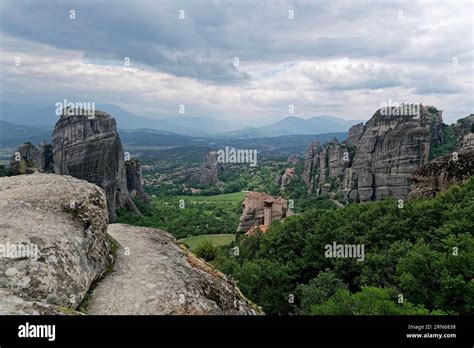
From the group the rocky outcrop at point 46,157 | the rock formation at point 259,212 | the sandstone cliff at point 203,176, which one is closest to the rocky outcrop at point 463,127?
the rock formation at point 259,212

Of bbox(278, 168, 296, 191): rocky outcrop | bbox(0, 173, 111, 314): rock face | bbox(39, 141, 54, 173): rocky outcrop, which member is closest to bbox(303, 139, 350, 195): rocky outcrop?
bbox(278, 168, 296, 191): rocky outcrop

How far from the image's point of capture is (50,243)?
21.1 ft

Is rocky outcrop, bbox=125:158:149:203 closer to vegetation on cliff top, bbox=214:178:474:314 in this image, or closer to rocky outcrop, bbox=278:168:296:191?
rocky outcrop, bbox=278:168:296:191

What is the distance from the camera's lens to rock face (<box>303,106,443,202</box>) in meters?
64.1

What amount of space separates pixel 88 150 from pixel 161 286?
2336 inches

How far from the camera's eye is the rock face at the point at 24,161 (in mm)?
46959

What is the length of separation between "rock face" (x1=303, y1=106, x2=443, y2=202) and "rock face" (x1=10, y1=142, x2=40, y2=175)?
5392cm

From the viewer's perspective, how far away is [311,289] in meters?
18.5

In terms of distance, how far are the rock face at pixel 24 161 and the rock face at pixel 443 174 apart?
1706 inches

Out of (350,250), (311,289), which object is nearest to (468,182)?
(350,250)

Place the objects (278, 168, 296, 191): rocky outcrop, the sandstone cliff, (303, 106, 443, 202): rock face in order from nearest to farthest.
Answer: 1. (303, 106, 443, 202): rock face
2. (278, 168, 296, 191): rocky outcrop
3. the sandstone cliff
